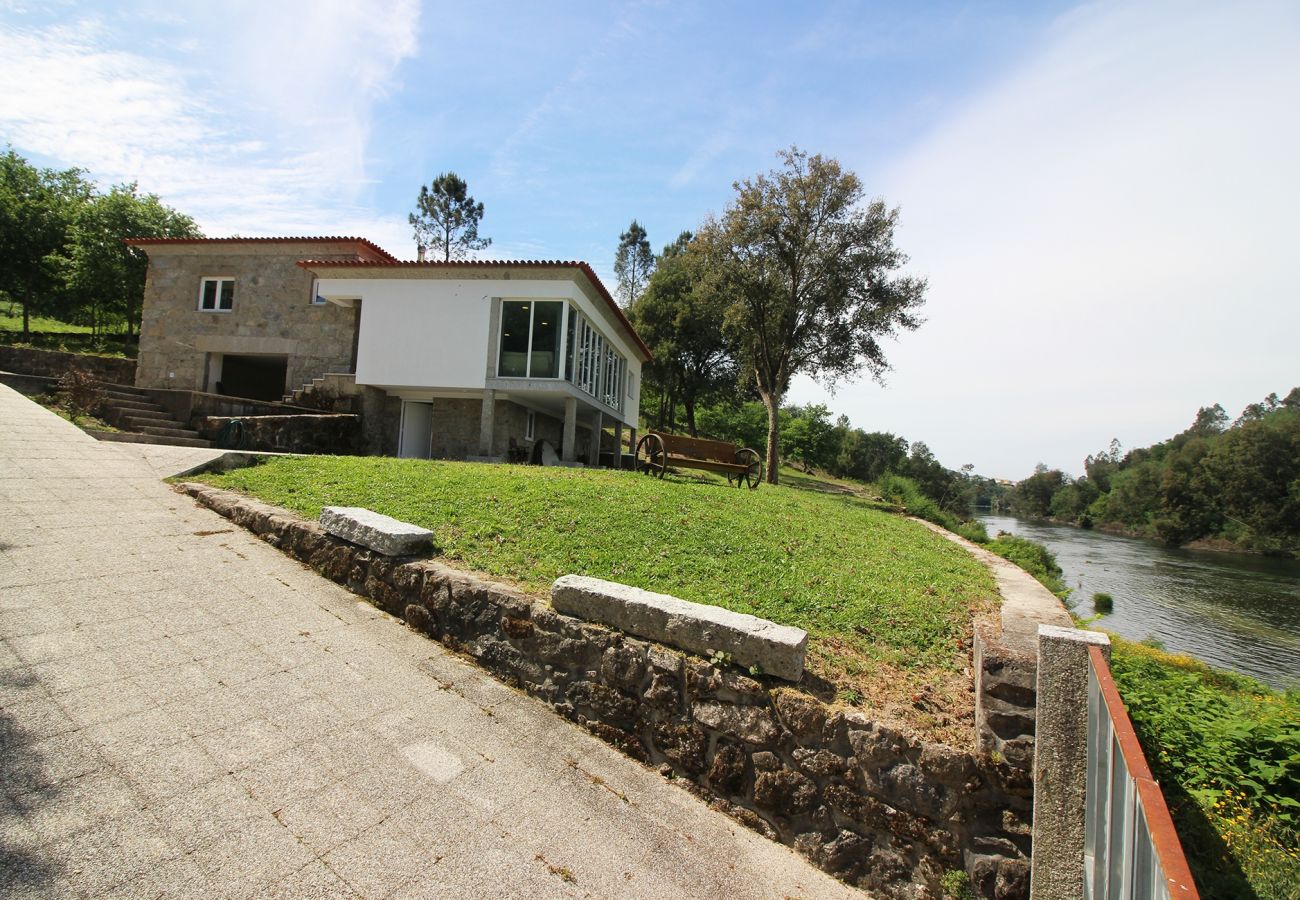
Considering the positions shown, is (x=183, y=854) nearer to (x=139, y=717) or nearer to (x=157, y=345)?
(x=139, y=717)

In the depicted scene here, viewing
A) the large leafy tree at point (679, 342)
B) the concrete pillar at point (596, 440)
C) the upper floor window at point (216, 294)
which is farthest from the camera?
the large leafy tree at point (679, 342)

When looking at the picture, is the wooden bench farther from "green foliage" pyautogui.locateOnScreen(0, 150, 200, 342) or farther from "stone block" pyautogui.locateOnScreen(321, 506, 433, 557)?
"green foliage" pyautogui.locateOnScreen(0, 150, 200, 342)

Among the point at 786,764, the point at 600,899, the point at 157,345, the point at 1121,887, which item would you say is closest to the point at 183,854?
the point at 600,899

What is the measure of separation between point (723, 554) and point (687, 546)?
0.33 metres

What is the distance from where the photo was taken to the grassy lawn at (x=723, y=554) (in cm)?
368

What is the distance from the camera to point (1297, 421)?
2066 inches

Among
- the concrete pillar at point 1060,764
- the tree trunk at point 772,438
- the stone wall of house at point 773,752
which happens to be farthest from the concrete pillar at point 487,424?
the concrete pillar at point 1060,764

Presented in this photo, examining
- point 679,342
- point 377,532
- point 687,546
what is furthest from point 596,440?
point 679,342

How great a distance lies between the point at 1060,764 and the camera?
2.49 metres

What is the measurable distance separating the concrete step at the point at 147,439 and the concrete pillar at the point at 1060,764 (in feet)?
39.0

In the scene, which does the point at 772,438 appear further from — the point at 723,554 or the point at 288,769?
the point at 288,769

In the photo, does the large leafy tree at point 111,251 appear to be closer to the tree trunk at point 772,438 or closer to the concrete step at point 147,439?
the concrete step at point 147,439

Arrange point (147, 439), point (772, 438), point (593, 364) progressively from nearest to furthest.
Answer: point (147, 439) < point (593, 364) < point (772, 438)

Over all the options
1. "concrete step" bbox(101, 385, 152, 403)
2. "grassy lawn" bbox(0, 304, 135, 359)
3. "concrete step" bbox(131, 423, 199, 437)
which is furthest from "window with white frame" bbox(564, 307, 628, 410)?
"grassy lawn" bbox(0, 304, 135, 359)
